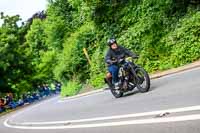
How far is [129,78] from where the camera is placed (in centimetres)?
1291

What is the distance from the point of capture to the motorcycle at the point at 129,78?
12.3m

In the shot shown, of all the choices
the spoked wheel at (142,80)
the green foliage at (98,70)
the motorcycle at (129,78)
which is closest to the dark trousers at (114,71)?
the motorcycle at (129,78)

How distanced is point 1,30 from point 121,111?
43.1m

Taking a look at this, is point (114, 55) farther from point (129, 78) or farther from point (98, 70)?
point (98, 70)

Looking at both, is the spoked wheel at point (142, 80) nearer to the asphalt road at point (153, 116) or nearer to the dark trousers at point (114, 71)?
the asphalt road at point (153, 116)

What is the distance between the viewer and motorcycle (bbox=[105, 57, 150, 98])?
12336 mm

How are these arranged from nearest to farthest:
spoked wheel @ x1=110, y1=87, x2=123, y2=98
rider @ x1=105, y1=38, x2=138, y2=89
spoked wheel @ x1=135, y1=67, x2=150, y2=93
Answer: spoked wheel @ x1=135, y1=67, x2=150, y2=93
rider @ x1=105, y1=38, x2=138, y2=89
spoked wheel @ x1=110, y1=87, x2=123, y2=98

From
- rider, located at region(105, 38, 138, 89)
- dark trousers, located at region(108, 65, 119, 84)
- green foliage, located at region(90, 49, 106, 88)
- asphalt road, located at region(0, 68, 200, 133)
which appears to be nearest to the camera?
asphalt road, located at region(0, 68, 200, 133)

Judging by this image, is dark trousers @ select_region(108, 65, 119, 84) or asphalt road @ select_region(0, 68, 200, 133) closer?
asphalt road @ select_region(0, 68, 200, 133)

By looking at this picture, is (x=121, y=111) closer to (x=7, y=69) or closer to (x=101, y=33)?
(x=101, y=33)

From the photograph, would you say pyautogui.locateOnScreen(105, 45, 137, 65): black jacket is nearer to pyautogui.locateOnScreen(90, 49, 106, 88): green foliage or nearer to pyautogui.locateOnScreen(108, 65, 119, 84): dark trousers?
pyautogui.locateOnScreen(108, 65, 119, 84): dark trousers

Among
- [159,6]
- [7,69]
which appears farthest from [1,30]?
[159,6]

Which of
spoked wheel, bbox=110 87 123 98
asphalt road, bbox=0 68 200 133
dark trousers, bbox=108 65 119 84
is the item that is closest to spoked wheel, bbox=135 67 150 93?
asphalt road, bbox=0 68 200 133

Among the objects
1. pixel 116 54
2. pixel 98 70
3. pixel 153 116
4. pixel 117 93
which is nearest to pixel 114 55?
pixel 116 54
